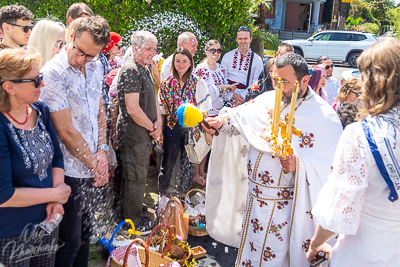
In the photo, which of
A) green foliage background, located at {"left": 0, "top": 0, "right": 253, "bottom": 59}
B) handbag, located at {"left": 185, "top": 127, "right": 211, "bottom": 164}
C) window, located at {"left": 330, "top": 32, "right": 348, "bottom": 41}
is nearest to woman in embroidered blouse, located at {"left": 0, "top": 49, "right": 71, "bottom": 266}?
handbag, located at {"left": 185, "top": 127, "right": 211, "bottom": 164}

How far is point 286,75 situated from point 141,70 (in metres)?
1.68

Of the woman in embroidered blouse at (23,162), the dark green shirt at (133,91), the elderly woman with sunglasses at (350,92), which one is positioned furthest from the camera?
the elderly woman with sunglasses at (350,92)

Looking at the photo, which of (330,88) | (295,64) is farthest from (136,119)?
(330,88)

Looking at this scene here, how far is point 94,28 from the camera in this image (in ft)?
8.90

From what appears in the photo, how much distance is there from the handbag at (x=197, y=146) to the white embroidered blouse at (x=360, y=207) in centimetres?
278

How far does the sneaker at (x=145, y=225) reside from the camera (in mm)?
4184

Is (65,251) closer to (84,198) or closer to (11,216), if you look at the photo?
(84,198)

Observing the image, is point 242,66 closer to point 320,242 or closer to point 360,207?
point 320,242

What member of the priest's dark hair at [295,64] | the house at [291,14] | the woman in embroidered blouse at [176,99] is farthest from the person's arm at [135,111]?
the house at [291,14]

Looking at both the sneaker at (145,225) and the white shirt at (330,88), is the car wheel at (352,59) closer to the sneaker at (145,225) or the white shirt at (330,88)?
the white shirt at (330,88)

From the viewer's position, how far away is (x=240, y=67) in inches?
245

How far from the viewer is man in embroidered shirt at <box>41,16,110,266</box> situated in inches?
106

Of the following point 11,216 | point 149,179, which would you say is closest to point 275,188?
point 11,216

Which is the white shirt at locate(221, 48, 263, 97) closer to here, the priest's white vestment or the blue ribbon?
the priest's white vestment
